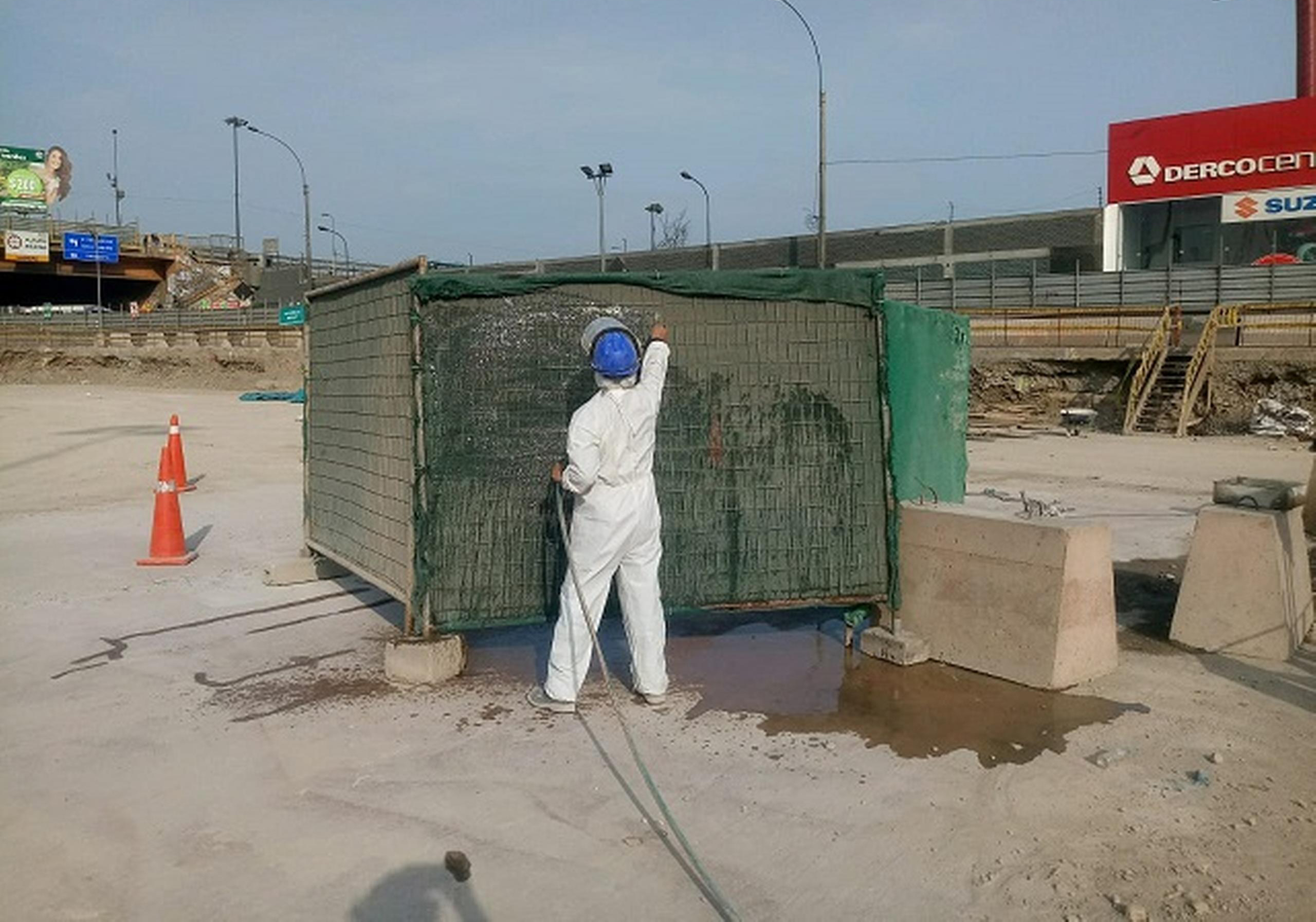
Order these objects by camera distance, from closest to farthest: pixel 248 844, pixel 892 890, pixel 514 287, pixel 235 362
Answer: pixel 892 890
pixel 248 844
pixel 514 287
pixel 235 362

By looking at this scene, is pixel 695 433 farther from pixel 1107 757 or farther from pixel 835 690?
pixel 1107 757

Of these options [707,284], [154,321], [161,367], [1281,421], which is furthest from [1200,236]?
[154,321]

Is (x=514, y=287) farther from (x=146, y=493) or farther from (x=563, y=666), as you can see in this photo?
(x=146, y=493)

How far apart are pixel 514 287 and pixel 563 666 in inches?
77.2

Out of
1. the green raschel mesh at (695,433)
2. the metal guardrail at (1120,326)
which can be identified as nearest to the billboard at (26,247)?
the metal guardrail at (1120,326)

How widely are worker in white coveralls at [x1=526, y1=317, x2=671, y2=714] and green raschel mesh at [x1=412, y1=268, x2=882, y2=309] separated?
1.69ft

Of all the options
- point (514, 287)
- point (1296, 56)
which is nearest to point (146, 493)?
A: point (514, 287)

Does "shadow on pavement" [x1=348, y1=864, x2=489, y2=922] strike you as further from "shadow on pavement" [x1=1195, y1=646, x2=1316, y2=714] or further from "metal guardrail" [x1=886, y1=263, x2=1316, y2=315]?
"metal guardrail" [x1=886, y1=263, x2=1316, y2=315]

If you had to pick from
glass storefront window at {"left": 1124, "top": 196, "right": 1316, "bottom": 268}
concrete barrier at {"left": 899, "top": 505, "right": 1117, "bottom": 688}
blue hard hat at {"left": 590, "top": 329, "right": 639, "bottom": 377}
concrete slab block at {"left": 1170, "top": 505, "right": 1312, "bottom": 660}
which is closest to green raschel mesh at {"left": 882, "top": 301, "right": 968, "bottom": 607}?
concrete barrier at {"left": 899, "top": 505, "right": 1117, "bottom": 688}

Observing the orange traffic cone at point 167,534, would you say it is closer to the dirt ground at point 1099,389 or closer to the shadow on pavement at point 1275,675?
the shadow on pavement at point 1275,675

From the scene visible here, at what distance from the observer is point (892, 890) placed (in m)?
→ 3.46

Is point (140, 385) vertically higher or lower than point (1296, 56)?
lower

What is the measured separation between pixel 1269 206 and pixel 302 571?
33.0 meters

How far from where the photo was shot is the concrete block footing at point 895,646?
5.81 m
